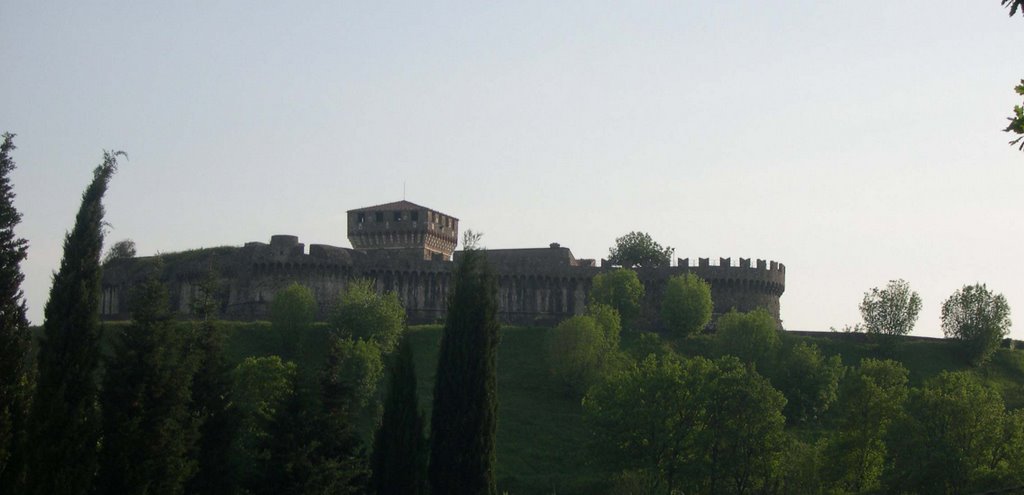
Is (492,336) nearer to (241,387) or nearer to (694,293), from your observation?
(241,387)

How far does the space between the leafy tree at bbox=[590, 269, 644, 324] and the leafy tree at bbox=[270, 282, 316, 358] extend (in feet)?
60.8

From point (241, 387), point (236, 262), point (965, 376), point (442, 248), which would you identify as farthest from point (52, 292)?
point (442, 248)

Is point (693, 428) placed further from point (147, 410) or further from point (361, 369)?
point (147, 410)

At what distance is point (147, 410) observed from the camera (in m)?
43.1

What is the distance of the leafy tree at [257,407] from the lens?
45.8 metres

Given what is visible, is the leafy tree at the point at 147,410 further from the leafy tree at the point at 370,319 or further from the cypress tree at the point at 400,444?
the leafy tree at the point at 370,319

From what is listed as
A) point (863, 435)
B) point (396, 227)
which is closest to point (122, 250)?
point (396, 227)

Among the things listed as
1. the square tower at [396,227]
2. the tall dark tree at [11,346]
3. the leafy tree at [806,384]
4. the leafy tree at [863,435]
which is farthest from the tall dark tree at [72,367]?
the square tower at [396,227]

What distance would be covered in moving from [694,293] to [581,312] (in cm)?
795

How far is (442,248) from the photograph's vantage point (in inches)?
4641

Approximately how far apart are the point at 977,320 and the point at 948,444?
130 ft

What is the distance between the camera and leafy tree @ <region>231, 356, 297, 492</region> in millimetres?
45812

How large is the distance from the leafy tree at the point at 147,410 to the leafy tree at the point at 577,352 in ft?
142

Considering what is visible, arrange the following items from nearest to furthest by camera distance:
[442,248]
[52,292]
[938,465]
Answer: [52,292] < [938,465] < [442,248]
